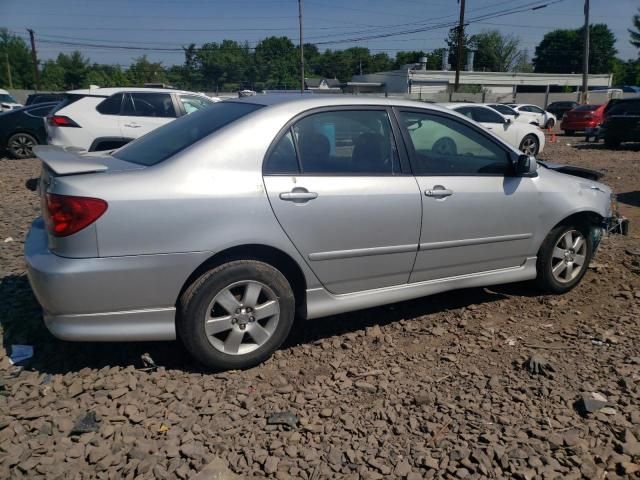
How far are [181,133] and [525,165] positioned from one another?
2.50 meters

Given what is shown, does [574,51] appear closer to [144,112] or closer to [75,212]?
[144,112]

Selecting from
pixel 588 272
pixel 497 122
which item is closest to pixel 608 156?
pixel 497 122

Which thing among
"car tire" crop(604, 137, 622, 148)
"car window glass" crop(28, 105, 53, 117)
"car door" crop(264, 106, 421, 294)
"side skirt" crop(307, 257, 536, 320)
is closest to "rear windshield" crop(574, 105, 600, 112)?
"car tire" crop(604, 137, 622, 148)

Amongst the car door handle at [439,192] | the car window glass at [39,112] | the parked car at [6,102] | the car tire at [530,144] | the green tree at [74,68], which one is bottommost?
the car tire at [530,144]

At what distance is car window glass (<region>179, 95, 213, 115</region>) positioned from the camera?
33.6 feet

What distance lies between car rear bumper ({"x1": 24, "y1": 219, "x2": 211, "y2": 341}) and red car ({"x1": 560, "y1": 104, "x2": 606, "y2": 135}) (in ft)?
74.5

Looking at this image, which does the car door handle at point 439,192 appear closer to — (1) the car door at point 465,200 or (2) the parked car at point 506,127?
(1) the car door at point 465,200

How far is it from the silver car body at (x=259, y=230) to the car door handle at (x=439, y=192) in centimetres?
2

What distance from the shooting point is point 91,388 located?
10.0ft

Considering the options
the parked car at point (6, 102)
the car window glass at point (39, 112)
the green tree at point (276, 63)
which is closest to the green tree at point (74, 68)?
the green tree at point (276, 63)

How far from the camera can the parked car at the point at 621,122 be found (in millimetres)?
15336

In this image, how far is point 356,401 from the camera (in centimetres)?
302

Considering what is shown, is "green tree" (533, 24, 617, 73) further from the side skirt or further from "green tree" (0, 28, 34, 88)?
the side skirt

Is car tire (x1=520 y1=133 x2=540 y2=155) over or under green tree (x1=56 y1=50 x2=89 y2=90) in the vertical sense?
under
